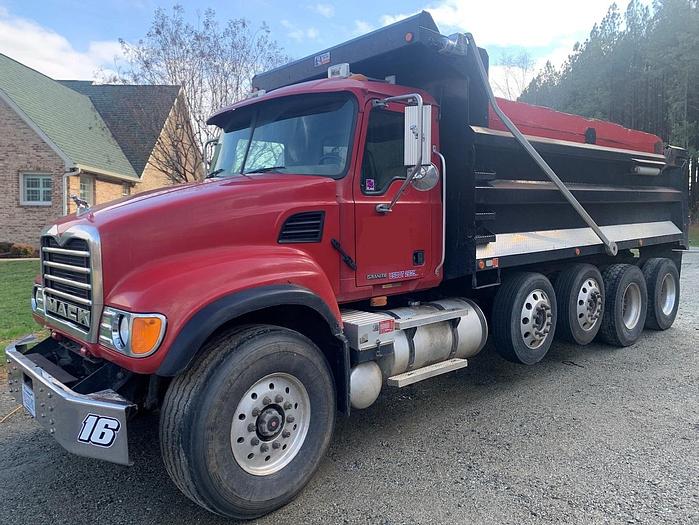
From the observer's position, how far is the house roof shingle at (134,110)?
636 inches

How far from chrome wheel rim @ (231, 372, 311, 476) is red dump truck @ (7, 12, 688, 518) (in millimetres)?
12

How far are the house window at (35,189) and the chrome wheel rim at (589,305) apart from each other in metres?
18.4

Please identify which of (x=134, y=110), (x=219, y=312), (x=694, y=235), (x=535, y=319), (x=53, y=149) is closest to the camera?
(x=219, y=312)

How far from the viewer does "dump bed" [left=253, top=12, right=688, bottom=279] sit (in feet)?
15.1

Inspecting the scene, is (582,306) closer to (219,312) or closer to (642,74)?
(219,312)

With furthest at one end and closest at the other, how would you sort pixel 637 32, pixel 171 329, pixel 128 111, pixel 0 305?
pixel 637 32
pixel 128 111
pixel 0 305
pixel 171 329

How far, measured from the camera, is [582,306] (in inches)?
237

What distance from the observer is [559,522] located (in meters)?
3.02

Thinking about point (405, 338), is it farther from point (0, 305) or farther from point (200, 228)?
point (0, 305)

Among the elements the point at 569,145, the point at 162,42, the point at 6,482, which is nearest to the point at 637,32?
the point at 162,42

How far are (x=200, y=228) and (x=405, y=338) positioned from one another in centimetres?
181

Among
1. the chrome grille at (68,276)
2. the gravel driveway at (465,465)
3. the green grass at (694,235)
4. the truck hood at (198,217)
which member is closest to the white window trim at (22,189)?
the gravel driveway at (465,465)

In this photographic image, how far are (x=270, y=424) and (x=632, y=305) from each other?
18.5ft

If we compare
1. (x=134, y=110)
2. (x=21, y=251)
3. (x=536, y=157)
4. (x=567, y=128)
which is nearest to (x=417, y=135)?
(x=536, y=157)
